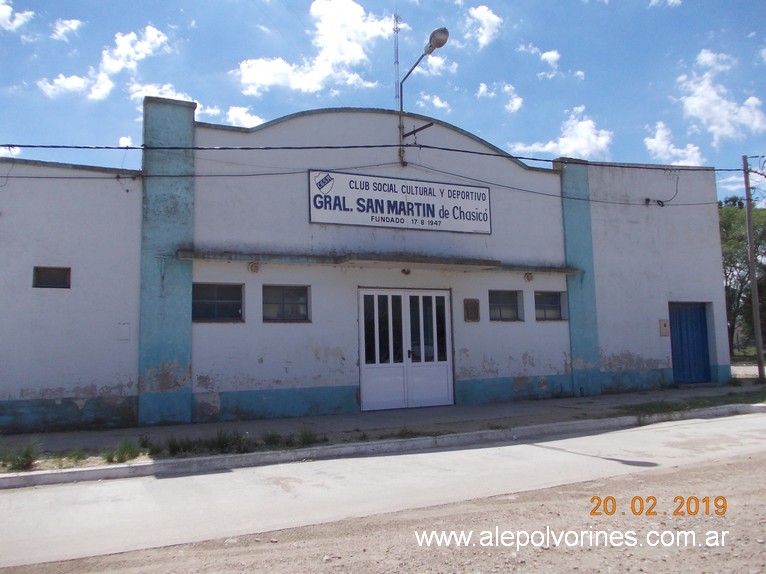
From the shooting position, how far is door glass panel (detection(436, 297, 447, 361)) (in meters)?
14.4

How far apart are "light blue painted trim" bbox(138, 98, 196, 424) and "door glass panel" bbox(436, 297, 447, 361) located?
5.64 meters

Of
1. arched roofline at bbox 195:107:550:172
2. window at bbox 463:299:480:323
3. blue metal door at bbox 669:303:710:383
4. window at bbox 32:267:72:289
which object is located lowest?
blue metal door at bbox 669:303:710:383

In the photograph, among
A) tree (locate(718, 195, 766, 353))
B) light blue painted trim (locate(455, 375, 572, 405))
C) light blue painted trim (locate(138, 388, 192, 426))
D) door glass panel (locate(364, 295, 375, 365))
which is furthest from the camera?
tree (locate(718, 195, 766, 353))

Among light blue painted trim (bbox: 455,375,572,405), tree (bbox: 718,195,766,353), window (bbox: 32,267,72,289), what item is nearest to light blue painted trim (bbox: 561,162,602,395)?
light blue painted trim (bbox: 455,375,572,405)

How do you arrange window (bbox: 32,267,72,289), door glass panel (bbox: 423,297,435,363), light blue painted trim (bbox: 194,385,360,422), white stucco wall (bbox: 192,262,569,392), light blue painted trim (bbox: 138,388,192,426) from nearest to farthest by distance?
window (bbox: 32,267,72,289)
light blue painted trim (bbox: 138,388,192,426)
light blue painted trim (bbox: 194,385,360,422)
white stucco wall (bbox: 192,262,569,392)
door glass panel (bbox: 423,297,435,363)

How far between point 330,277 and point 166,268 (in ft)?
11.1

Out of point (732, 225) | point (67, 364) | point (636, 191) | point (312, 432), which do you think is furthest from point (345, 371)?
point (732, 225)

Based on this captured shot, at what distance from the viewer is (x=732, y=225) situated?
106 ft

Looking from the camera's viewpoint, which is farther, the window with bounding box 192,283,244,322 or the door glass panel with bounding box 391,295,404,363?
the door glass panel with bounding box 391,295,404,363

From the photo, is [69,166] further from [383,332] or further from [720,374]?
[720,374]

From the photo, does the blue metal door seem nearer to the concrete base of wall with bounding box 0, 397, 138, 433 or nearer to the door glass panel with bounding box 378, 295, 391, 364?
the door glass panel with bounding box 378, 295, 391, 364

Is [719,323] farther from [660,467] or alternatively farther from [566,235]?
[660,467]

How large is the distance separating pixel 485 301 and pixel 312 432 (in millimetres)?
6285

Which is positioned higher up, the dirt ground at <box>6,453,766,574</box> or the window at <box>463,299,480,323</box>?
the window at <box>463,299,480,323</box>
